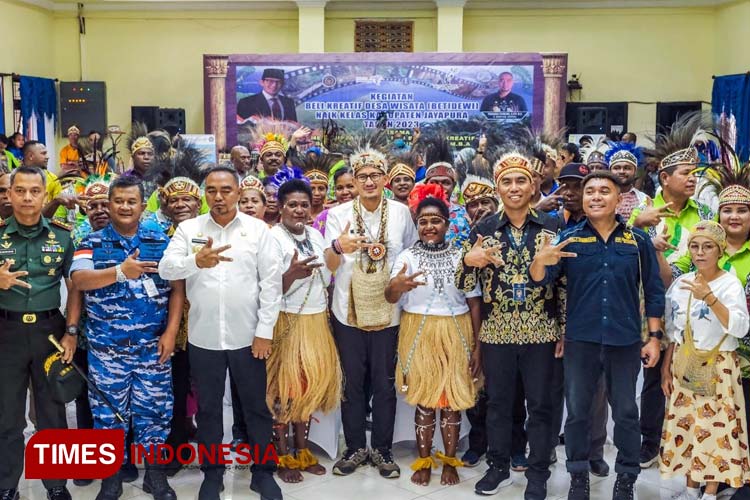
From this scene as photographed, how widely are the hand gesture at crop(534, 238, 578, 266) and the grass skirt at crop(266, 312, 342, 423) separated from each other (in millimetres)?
1216

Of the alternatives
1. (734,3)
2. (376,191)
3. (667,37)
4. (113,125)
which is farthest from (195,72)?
(376,191)

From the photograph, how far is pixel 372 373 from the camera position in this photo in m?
4.02

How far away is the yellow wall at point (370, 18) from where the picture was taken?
13523 mm

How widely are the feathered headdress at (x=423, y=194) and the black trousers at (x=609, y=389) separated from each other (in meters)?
1.19

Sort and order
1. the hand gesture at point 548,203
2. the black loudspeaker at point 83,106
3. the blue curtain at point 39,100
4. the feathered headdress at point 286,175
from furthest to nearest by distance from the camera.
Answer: the black loudspeaker at point 83,106 < the blue curtain at point 39,100 < the feathered headdress at point 286,175 < the hand gesture at point 548,203

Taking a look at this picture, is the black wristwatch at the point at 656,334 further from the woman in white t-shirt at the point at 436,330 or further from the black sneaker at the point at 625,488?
the woman in white t-shirt at the point at 436,330

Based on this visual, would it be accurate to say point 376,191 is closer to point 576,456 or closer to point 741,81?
point 576,456

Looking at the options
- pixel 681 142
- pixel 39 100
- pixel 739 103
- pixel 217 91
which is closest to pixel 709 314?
pixel 681 142

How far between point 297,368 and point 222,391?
0.45 metres

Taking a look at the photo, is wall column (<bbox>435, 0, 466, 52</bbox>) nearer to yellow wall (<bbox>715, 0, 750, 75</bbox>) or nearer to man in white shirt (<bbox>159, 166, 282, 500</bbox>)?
yellow wall (<bbox>715, 0, 750, 75</bbox>)

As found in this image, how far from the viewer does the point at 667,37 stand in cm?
1352

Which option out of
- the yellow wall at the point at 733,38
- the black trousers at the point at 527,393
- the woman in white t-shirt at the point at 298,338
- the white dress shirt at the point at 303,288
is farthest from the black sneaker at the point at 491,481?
the yellow wall at the point at 733,38

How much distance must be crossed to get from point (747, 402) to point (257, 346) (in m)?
2.28

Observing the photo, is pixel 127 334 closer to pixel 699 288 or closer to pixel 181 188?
pixel 181 188
